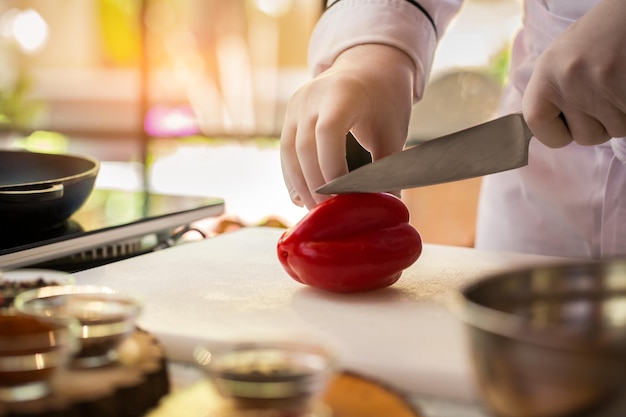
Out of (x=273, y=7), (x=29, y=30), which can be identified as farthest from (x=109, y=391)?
(x=29, y=30)

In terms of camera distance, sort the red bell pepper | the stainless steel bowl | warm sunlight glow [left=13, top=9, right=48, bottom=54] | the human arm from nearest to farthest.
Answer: the stainless steel bowl < the red bell pepper < the human arm < warm sunlight glow [left=13, top=9, right=48, bottom=54]

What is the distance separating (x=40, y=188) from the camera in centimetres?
101

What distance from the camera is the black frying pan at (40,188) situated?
3.24 ft

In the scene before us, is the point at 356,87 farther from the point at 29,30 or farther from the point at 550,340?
the point at 29,30

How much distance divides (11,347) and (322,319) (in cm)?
37

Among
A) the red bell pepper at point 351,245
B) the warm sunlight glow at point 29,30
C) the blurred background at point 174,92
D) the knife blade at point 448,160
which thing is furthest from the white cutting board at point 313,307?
the warm sunlight glow at point 29,30

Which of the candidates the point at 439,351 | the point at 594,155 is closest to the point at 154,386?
the point at 439,351

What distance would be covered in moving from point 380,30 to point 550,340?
31.8 inches

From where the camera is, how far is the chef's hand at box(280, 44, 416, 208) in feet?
3.36

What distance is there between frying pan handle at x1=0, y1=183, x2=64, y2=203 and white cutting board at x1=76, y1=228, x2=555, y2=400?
11 cm

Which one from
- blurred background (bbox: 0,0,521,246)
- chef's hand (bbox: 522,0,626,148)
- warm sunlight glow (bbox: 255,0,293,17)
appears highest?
warm sunlight glow (bbox: 255,0,293,17)

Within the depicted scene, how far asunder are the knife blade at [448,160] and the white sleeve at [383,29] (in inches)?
8.4

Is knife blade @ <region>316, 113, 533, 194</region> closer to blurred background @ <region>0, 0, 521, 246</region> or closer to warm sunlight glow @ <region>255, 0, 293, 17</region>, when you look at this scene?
blurred background @ <region>0, 0, 521, 246</region>

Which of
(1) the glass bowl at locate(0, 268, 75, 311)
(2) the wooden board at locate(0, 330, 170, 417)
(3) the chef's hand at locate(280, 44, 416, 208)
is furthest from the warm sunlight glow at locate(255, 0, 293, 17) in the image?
(2) the wooden board at locate(0, 330, 170, 417)
